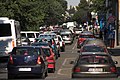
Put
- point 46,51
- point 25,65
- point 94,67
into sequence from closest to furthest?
point 94,67 → point 25,65 → point 46,51

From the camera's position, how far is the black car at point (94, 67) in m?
16.0

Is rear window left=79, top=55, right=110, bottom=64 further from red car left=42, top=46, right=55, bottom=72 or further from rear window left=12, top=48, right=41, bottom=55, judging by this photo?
red car left=42, top=46, right=55, bottom=72

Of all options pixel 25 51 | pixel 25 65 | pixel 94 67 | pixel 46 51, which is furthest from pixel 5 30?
pixel 94 67

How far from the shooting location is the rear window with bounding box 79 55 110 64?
52.9 feet

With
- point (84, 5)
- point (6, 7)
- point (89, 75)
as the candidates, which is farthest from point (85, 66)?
point (84, 5)

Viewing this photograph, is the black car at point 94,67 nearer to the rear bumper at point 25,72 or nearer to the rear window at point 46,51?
the rear bumper at point 25,72

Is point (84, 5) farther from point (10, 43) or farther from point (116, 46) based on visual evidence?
point (10, 43)

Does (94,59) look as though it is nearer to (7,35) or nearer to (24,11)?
(7,35)

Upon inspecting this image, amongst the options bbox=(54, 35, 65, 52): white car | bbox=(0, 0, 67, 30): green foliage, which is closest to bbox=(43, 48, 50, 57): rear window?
bbox=(54, 35, 65, 52): white car

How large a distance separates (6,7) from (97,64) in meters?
39.3

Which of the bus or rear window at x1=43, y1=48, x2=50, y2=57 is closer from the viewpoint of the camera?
rear window at x1=43, y1=48, x2=50, y2=57

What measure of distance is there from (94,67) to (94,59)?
0.32 metres

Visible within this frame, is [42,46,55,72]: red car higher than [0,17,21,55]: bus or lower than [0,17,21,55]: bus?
lower

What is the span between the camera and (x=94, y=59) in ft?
53.0
